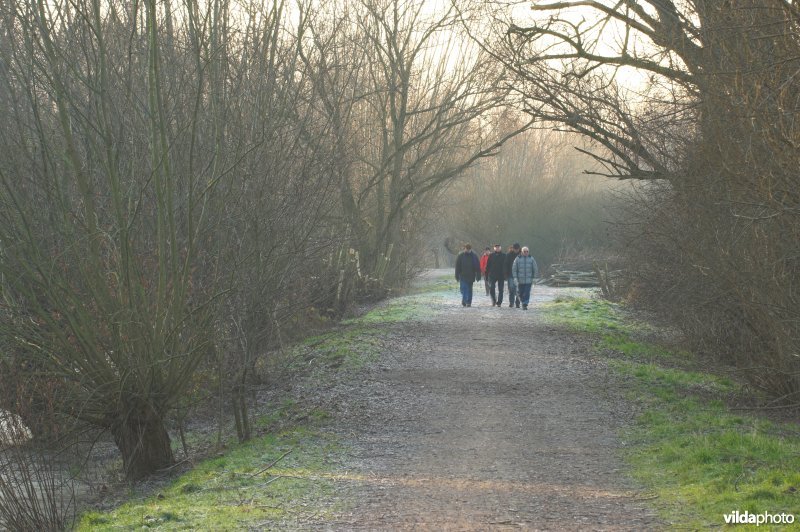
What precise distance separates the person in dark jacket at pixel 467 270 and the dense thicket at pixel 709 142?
8.18 m

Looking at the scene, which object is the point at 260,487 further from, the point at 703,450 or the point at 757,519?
the point at 757,519

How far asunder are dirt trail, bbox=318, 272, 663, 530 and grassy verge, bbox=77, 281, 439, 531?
0.97ft

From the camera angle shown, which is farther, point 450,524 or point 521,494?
point 521,494

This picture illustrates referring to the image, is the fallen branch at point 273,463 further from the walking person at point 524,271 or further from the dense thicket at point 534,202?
the dense thicket at point 534,202

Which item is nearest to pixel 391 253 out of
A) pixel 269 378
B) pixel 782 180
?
pixel 269 378

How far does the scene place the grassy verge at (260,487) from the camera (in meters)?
7.43

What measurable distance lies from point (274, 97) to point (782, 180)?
19.5 feet

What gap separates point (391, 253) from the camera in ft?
108

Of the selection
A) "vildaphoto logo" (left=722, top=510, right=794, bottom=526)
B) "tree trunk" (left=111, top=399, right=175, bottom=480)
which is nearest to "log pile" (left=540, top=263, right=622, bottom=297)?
"tree trunk" (left=111, top=399, right=175, bottom=480)

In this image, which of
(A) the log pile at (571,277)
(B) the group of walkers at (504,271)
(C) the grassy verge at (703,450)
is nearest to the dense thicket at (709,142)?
(C) the grassy verge at (703,450)

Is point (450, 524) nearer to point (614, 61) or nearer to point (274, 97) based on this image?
point (274, 97)

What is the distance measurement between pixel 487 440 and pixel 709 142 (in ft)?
14.5

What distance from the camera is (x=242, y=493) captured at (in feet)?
27.5

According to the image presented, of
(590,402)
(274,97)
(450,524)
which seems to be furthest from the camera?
(590,402)
